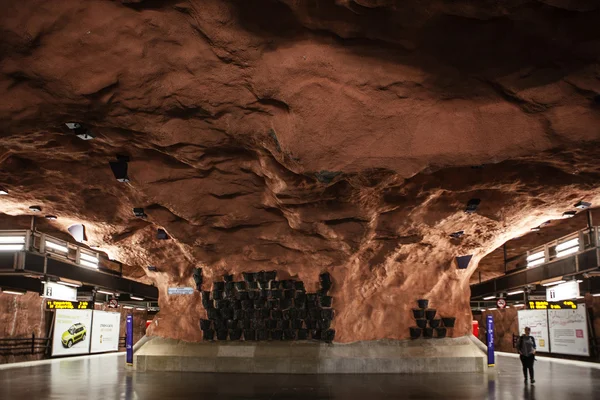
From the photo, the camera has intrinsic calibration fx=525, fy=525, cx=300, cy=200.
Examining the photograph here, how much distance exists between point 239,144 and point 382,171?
2.58 m

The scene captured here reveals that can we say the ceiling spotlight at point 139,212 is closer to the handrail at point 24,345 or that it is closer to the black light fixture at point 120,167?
the black light fixture at point 120,167

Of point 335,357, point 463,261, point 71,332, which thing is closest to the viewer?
point 335,357

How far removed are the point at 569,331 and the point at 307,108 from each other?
54.7 ft

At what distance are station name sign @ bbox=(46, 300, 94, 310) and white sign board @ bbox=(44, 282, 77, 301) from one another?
2369 mm

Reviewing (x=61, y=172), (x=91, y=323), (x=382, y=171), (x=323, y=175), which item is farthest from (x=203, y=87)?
(x=91, y=323)

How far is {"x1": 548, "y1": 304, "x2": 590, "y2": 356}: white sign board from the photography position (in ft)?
61.5

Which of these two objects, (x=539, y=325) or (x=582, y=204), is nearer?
(x=582, y=204)

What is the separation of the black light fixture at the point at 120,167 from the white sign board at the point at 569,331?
642 inches

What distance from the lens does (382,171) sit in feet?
29.6

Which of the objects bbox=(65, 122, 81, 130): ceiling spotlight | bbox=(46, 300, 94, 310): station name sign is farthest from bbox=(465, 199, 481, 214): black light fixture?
bbox=(46, 300, 94, 310): station name sign

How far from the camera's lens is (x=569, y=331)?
19.6m

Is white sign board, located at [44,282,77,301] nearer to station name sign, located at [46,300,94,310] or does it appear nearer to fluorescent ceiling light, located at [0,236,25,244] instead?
fluorescent ceiling light, located at [0,236,25,244]

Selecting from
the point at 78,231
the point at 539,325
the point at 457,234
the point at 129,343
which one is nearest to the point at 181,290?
the point at 129,343

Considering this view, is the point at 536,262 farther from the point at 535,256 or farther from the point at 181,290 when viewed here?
the point at 181,290
